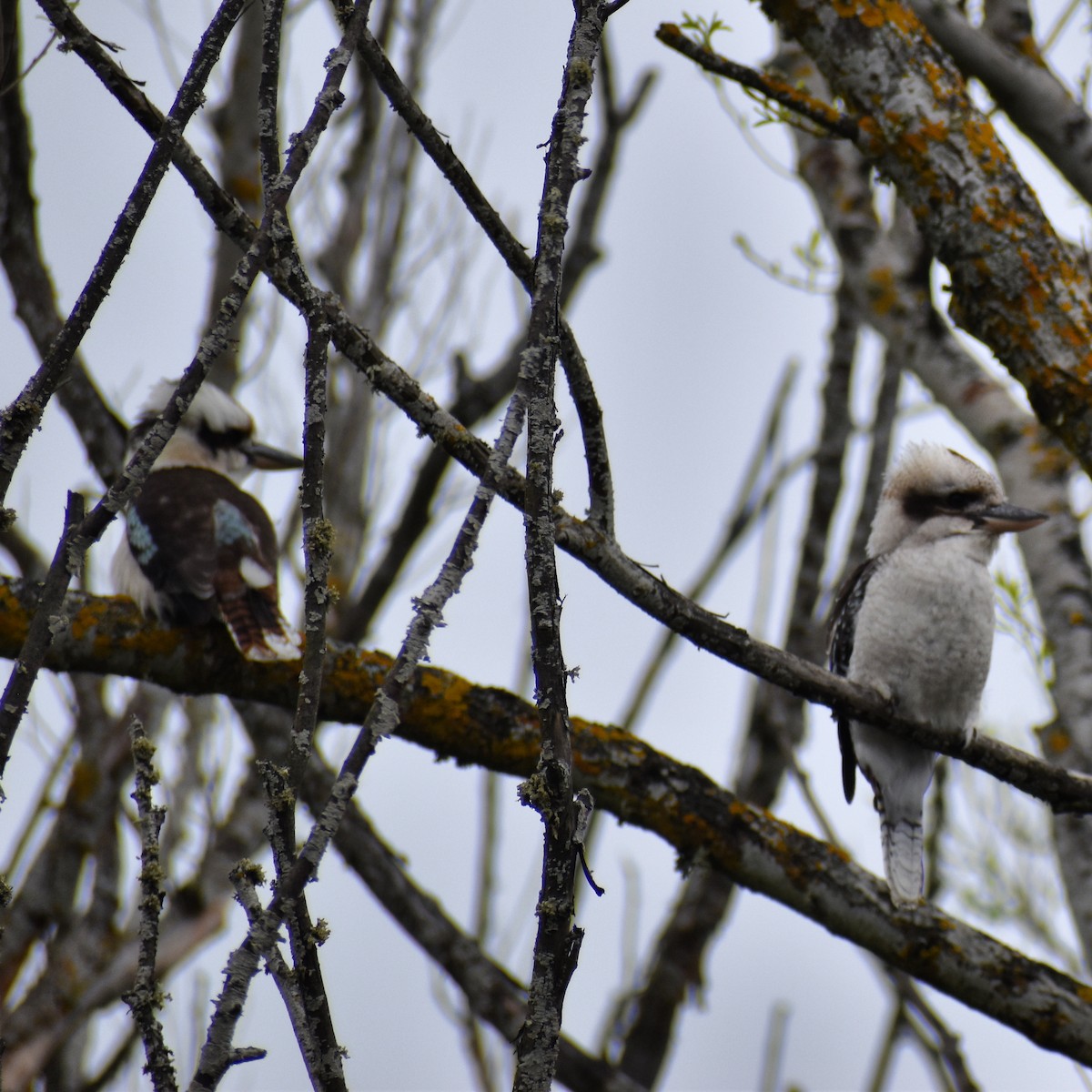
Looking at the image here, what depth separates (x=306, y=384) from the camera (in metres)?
1.55

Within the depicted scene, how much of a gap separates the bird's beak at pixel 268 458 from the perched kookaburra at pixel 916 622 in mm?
2458

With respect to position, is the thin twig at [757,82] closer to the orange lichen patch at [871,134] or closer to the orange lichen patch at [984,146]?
the orange lichen patch at [871,134]

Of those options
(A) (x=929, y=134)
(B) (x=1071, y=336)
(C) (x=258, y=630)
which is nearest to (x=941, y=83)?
(A) (x=929, y=134)

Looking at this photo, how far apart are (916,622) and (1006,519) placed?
1.25ft

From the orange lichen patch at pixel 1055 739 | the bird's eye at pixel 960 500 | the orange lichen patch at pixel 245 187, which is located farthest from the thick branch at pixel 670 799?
the orange lichen patch at pixel 245 187

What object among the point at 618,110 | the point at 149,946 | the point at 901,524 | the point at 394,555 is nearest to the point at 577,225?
the point at 618,110

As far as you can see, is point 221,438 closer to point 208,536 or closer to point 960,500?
point 208,536

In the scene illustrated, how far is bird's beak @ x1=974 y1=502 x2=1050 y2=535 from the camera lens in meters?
3.55

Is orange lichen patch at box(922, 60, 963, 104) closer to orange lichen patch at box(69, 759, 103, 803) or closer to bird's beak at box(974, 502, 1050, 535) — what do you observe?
bird's beak at box(974, 502, 1050, 535)

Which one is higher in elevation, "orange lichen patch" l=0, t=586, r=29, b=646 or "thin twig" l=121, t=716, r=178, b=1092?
"orange lichen patch" l=0, t=586, r=29, b=646

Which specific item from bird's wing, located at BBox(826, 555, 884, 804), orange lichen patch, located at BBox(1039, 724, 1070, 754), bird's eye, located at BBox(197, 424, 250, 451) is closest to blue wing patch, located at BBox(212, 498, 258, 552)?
bird's eye, located at BBox(197, 424, 250, 451)

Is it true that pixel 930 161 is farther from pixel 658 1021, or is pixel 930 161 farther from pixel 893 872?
pixel 658 1021

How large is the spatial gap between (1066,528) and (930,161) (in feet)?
3.79

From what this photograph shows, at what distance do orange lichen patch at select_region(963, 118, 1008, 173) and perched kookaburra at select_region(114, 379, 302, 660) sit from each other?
6.41 feet
